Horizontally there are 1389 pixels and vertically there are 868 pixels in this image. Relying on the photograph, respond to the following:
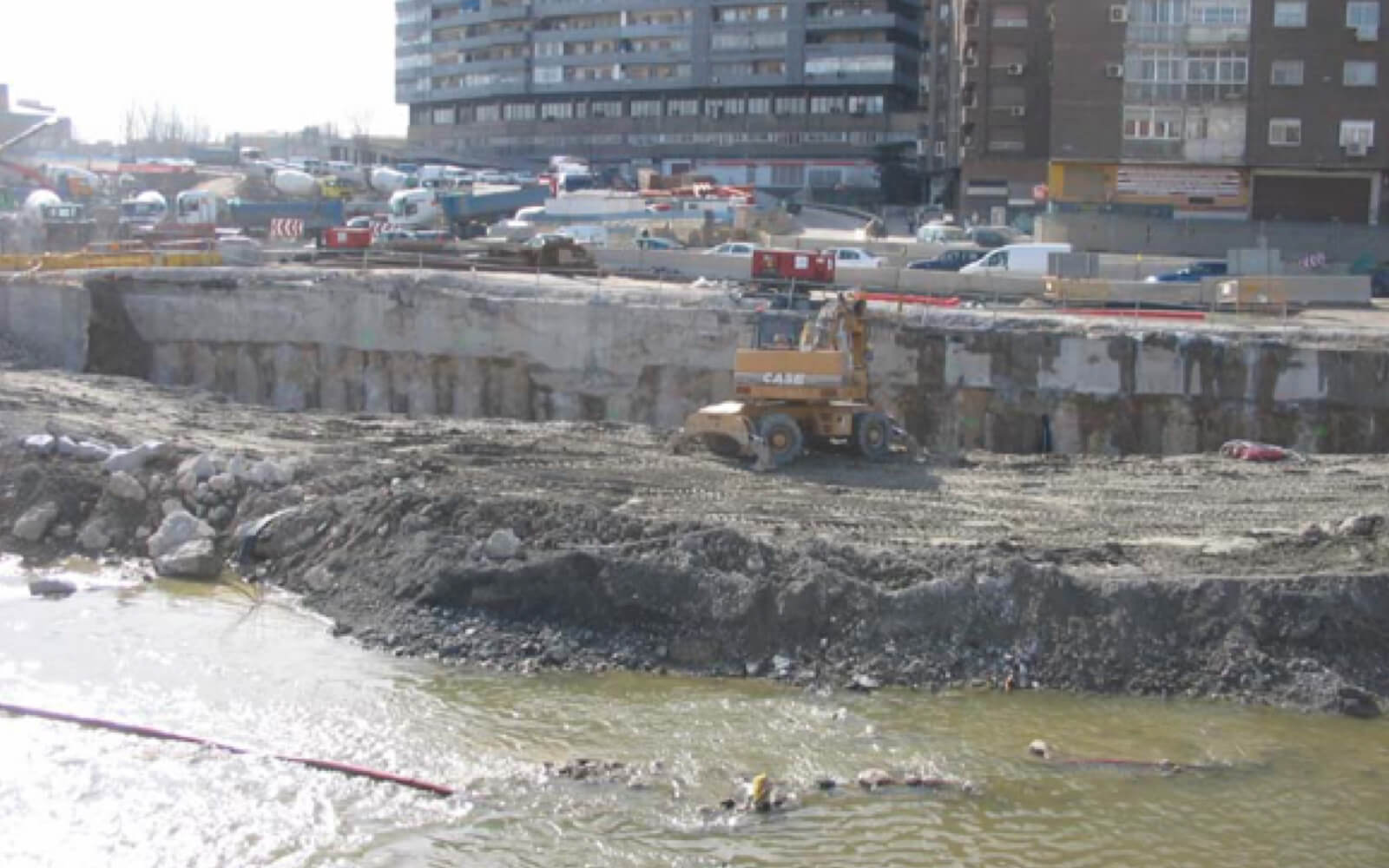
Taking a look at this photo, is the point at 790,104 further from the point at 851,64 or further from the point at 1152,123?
the point at 1152,123

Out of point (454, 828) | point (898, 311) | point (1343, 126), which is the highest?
point (1343, 126)

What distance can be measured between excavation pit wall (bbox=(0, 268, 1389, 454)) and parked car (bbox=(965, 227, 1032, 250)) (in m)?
19.3

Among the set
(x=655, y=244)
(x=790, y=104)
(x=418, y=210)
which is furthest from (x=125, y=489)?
(x=790, y=104)

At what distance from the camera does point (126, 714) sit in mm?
14984

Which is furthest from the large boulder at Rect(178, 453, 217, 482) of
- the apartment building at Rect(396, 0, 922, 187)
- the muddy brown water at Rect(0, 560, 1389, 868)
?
the apartment building at Rect(396, 0, 922, 187)

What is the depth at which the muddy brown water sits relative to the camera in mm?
12430

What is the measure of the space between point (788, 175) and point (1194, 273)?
61.2 meters

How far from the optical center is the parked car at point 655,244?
Answer: 4466cm

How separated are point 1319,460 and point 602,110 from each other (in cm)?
8963

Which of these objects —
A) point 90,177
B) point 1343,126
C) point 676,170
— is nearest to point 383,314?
point 1343,126

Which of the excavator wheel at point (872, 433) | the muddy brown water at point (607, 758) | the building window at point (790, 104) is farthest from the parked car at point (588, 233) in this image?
the building window at point (790, 104)

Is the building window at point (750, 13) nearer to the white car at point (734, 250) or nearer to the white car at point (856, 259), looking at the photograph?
the white car at point (734, 250)

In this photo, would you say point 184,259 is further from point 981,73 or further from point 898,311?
point 981,73

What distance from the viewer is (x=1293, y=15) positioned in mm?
51750
